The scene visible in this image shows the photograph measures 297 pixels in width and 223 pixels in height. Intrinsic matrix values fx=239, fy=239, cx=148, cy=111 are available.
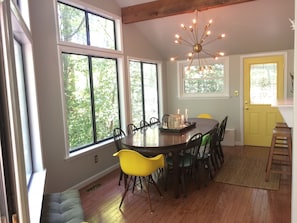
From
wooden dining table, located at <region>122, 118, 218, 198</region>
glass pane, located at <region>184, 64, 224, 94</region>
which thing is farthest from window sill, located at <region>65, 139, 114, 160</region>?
glass pane, located at <region>184, 64, 224, 94</region>

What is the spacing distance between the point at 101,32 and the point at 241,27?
9.10 feet

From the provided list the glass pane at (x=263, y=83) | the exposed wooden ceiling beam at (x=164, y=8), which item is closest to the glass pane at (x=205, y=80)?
the glass pane at (x=263, y=83)

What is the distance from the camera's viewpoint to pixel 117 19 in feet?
15.0

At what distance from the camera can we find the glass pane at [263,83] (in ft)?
17.9

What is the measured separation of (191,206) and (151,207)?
500 millimetres

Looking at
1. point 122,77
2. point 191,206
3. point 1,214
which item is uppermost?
point 122,77

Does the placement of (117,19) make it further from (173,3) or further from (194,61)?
(194,61)

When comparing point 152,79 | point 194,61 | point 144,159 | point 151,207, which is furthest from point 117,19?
point 151,207

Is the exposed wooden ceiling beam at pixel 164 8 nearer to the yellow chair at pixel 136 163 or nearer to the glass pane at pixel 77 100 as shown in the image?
the glass pane at pixel 77 100

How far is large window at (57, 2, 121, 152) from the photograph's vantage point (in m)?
3.55

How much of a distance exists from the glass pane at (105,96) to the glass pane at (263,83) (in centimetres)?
327

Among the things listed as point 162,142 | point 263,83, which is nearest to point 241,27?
point 263,83

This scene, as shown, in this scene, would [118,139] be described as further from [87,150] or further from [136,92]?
[136,92]

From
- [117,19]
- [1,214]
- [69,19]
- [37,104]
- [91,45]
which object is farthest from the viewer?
[117,19]
